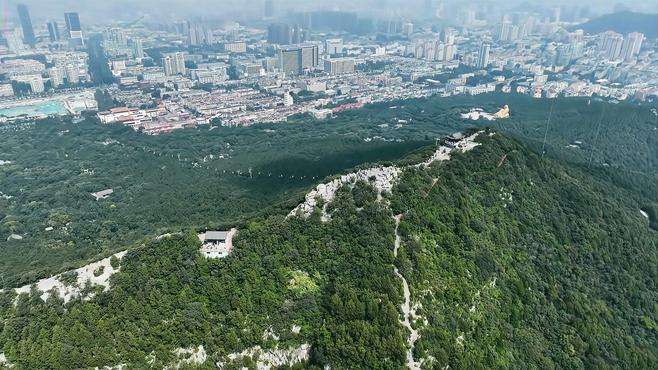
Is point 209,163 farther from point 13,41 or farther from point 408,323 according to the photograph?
point 13,41

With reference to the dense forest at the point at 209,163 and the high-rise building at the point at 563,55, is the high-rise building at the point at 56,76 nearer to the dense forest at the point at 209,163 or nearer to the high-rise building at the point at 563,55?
the dense forest at the point at 209,163

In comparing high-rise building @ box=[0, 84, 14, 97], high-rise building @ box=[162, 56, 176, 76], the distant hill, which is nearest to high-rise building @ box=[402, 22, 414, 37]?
the distant hill

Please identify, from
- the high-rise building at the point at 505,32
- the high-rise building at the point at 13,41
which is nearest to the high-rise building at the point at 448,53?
the high-rise building at the point at 505,32

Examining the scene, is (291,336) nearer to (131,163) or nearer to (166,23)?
(131,163)

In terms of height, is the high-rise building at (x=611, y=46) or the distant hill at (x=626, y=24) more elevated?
the distant hill at (x=626, y=24)

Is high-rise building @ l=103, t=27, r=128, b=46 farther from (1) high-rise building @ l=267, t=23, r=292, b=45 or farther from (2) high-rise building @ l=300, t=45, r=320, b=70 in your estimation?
(2) high-rise building @ l=300, t=45, r=320, b=70

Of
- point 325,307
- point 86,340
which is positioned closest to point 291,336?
point 325,307
